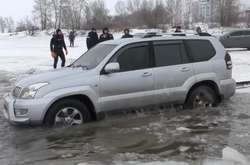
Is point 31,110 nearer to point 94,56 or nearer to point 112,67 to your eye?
point 112,67

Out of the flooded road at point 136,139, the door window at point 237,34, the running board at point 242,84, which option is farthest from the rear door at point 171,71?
the door window at point 237,34

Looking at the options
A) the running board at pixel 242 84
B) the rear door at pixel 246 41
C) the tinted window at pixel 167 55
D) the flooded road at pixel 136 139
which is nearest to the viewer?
the flooded road at pixel 136 139

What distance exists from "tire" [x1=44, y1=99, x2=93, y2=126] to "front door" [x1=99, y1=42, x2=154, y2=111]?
32 centimetres

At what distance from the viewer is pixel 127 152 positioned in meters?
5.85

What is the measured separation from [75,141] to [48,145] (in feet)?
1.37

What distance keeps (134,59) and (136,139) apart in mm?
1731

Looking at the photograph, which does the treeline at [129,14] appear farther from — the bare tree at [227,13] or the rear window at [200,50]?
the rear window at [200,50]

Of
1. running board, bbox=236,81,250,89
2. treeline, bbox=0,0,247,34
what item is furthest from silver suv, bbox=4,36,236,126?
treeline, bbox=0,0,247,34

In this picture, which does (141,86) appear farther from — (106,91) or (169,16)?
(169,16)

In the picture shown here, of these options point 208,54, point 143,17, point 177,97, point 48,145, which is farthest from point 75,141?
point 143,17

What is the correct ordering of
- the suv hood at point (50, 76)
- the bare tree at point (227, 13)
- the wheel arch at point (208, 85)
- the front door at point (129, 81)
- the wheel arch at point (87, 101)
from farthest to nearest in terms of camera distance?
1. the bare tree at point (227, 13)
2. the wheel arch at point (208, 85)
3. the front door at point (129, 81)
4. the wheel arch at point (87, 101)
5. the suv hood at point (50, 76)

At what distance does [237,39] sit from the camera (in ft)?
91.3

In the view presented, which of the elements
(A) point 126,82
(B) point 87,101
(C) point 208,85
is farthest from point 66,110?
(C) point 208,85

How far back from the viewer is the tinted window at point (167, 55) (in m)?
7.94
